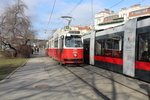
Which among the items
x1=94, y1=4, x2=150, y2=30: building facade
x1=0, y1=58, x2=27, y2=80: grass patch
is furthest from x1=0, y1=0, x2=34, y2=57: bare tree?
x1=94, y1=4, x2=150, y2=30: building facade

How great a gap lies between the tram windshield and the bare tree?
53.1ft

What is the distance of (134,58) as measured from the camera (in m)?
9.52

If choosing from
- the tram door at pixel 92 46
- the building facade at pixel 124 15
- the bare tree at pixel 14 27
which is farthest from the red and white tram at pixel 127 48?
the building facade at pixel 124 15

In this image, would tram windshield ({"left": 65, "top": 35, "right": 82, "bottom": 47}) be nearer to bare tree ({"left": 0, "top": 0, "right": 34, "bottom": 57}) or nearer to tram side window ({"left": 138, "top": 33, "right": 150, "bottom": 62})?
tram side window ({"left": 138, "top": 33, "right": 150, "bottom": 62})

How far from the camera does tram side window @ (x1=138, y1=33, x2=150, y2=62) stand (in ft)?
28.1

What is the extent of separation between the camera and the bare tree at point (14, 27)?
2856 centimetres

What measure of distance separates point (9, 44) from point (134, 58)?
23980mm

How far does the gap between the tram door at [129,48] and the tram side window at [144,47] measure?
44 cm

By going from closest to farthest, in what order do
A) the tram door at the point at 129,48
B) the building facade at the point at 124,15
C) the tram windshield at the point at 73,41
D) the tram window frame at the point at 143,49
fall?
the tram window frame at the point at 143,49 → the tram door at the point at 129,48 → the tram windshield at the point at 73,41 → the building facade at the point at 124,15

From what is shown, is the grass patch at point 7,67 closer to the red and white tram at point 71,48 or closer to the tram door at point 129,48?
the red and white tram at point 71,48

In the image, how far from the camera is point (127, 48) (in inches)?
406

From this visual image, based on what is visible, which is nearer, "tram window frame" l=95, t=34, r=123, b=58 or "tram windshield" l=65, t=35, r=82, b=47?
"tram window frame" l=95, t=34, r=123, b=58

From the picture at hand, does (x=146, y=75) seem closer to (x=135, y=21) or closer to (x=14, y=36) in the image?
(x=135, y=21)

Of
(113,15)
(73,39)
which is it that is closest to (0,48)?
(73,39)
